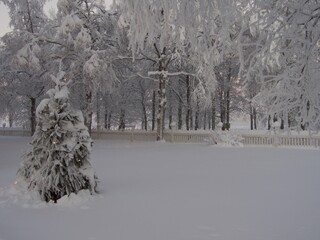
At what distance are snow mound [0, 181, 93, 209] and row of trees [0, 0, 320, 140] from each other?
2.94 m

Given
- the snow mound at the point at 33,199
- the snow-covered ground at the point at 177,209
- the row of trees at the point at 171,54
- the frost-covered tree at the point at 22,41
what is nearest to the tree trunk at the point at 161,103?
the row of trees at the point at 171,54

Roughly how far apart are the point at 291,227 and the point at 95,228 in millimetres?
2676

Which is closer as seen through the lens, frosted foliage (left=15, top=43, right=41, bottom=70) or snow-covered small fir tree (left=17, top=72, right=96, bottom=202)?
snow-covered small fir tree (left=17, top=72, right=96, bottom=202)

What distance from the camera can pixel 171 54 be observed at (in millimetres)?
22062

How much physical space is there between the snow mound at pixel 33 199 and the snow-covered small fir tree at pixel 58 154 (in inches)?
4.2

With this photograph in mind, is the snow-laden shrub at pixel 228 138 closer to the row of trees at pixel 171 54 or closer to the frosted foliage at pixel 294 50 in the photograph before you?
the row of trees at pixel 171 54

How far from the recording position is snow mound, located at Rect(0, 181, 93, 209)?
6.21 meters

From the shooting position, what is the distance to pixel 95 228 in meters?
4.99

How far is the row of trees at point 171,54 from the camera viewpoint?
354 centimetres

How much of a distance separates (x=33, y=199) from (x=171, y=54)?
16.8 m

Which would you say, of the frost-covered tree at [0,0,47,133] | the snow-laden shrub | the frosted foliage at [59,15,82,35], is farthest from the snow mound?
the frost-covered tree at [0,0,47,133]

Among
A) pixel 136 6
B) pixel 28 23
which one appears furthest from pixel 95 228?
pixel 28 23

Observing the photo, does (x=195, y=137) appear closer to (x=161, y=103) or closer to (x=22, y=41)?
(x=161, y=103)

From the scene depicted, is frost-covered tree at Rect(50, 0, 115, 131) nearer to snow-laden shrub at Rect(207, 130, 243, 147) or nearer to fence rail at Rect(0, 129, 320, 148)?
fence rail at Rect(0, 129, 320, 148)
